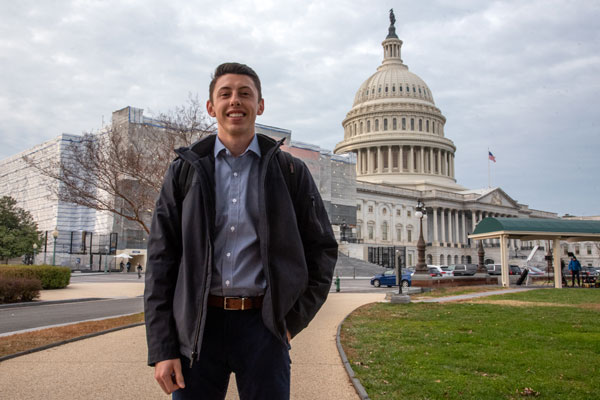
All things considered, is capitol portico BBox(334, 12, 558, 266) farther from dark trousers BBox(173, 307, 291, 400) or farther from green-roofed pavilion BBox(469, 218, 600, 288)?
dark trousers BBox(173, 307, 291, 400)

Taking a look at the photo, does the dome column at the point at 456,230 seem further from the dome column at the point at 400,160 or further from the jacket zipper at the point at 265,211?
the jacket zipper at the point at 265,211

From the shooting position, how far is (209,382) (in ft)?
9.84

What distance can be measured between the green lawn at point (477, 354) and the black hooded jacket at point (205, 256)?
363 cm

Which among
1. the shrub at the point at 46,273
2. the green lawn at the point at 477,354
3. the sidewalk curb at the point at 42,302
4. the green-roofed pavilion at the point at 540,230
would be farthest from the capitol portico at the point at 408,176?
the green lawn at the point at 477,354

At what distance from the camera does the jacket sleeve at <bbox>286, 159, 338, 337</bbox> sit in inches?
119

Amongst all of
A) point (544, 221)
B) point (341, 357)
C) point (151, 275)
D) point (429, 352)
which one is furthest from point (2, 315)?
point (544, 221)

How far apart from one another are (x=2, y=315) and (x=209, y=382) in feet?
53.1

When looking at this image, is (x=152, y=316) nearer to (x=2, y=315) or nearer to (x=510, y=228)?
(x=2, y=315)

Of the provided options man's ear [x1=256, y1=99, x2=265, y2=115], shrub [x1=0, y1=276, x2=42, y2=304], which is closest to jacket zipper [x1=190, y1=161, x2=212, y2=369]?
man's ear [x1=256, y1=99, x2=265, y2=115]

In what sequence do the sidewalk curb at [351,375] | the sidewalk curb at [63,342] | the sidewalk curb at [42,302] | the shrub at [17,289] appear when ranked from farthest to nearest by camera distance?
the shrub at [17,289] → the sidewalk curb at [42,302] → the sidewalk curb at [63,342] → the sidewalk curb at [351,375]

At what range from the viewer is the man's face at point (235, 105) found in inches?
127

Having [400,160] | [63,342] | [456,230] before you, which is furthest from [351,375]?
[400,160]

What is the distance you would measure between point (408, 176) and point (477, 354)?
340 feet

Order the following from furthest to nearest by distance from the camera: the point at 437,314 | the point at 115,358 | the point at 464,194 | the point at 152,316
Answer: the point at 464,194, the point at 437,314, the point at 115,358, the point at 152,316
